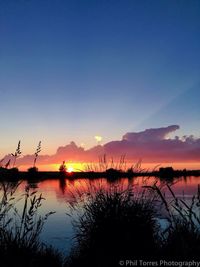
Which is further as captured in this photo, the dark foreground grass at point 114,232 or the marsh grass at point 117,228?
the marsh grass at point 117,228

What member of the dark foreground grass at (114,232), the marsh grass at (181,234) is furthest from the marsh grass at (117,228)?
the marsh grass at (181,234)

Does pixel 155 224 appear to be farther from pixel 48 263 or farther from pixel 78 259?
pixel 48 263

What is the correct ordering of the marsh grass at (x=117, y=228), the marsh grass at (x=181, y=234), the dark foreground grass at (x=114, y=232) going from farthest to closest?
1. the marsh grass at (x=117, y=228)
2. the dark foreground grass at (x=114, y=232)
3. the marsh grass at (x=181, y=234)

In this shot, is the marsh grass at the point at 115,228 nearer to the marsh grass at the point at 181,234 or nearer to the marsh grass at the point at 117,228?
the marsh grass at the point at 117,228

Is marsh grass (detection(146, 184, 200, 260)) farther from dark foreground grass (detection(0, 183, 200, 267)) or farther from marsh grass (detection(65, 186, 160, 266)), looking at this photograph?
marsh grass (detection(65, 186, 160, 266))

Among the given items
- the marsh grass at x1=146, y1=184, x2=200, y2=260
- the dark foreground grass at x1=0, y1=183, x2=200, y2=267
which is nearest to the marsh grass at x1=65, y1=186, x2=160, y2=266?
the dark foreground grass at x1=0, y1=183, x2=200, y2=267

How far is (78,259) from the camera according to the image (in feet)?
25.4

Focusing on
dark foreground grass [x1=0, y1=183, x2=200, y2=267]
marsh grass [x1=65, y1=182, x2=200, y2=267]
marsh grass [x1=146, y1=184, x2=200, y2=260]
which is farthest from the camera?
marsh grass [x1=65, y1=182, x2=200, y2=267]

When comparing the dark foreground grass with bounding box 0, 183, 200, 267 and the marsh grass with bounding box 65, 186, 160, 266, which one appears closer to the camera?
the dark foreground grass with bounding box 0, 183, 200, 267

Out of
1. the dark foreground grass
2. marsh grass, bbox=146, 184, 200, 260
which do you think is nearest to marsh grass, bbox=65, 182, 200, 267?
the dark foreground grass

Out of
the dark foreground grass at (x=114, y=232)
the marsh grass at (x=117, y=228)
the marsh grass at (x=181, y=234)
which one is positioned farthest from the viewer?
the marsh grass at (x=117, y=228)

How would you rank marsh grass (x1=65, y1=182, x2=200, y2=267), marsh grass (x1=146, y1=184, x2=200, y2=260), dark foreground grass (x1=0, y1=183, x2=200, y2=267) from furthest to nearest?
marsh grass (x1=65, y1=182, x2=200, y2=267), dark foreground grass (x1=0, y1=183, x2=200, y2=267), marsh grass (x1=146, y1=184, x2=200, y2=260)

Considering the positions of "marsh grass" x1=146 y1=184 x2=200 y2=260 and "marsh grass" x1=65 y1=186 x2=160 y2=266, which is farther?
"marsh grass" x1=65 y1=186 x2=160 y2=266

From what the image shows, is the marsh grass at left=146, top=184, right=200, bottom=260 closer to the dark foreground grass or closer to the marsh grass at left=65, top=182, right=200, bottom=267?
the dark foreground grass
